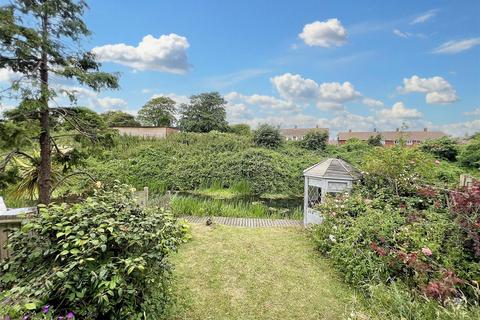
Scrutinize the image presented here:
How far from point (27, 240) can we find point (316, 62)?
949 cm

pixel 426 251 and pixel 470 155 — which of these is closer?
pixel 426 251

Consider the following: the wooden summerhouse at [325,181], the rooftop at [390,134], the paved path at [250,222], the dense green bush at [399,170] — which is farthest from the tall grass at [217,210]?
the rooftop at [390,134]

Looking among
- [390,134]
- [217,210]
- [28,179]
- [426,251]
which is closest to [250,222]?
[217,210]

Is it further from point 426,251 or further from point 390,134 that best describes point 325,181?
point 390,134

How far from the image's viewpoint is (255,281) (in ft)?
12.8

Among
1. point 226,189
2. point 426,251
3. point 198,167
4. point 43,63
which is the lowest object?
point 226,189

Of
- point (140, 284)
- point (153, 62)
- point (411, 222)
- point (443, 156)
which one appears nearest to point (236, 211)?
point (411, 222)

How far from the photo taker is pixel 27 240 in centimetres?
208

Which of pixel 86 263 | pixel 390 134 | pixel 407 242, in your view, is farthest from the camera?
pixel 390 134

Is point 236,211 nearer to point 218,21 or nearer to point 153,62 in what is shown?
point 218,21

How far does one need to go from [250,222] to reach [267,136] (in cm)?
1142

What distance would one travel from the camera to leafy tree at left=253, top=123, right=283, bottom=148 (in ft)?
59.3

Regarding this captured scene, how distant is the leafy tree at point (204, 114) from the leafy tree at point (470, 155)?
22.8 metres

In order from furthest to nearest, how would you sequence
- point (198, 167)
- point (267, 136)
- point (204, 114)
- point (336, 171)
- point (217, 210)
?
1. point (204, 114)
2. point (267, 136)
3. point (198, 167)
4. point (217, 210)
5. point (336, 171)
